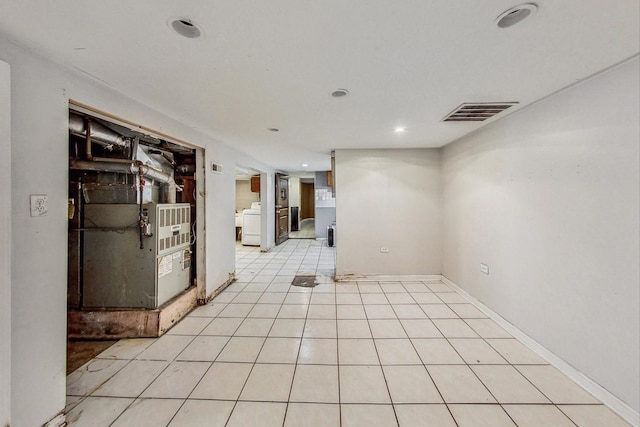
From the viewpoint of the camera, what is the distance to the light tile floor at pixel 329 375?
1546 mm

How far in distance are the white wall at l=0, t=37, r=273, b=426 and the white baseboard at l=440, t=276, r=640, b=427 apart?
358 cm

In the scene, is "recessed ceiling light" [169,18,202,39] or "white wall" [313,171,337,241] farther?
"white wall" [313,171,337,241]

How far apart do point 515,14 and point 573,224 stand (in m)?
1.63

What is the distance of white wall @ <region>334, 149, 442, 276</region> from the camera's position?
3.99 metres

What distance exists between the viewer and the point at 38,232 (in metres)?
1.41

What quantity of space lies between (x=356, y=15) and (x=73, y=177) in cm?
305

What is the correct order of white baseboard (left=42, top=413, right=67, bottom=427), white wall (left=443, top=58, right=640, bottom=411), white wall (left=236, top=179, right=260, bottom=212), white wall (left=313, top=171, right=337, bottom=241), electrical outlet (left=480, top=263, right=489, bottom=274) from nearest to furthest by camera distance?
white baseboard (left=42, top=413, right=67, bottom=427), white wall (left=443, top=58, right=640, bottom=411), electrical outlet (left=480, top=263, right=489, bottom=274), white wall (left=313, top=171, right=337, bottom=241), white wall (left=236, top=179, right=260, bottom=212)

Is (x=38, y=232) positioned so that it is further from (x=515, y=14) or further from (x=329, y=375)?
(x=515, y=14)

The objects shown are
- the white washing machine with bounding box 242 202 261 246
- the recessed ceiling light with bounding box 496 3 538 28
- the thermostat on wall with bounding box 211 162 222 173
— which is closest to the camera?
the recessed ceiling light with bounding box 496 3 538 28

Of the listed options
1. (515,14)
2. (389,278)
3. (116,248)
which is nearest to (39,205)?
(116,248)

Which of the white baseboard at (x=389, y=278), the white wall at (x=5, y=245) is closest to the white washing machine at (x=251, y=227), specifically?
the white baseboard at (x=389, y=278)

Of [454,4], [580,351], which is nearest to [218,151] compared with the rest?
[454,4]

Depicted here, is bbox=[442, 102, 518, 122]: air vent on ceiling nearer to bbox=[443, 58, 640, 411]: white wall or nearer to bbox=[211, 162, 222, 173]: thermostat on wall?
bbox=[443, 58, 640, 411]: white wall

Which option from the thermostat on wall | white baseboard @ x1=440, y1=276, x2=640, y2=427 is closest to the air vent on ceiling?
white baseboard @ x1=440, y1=276, x2=640, y2=427
